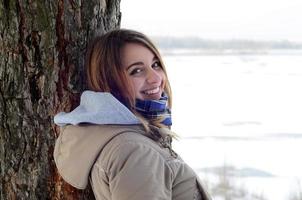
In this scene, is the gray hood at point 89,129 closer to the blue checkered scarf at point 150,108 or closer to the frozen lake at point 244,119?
the blue checkered scarf at point 150,108

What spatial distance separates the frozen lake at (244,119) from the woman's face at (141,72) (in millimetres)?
2985

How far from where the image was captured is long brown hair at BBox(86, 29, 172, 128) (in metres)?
1.73

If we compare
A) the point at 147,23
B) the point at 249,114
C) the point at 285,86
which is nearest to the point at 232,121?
the point at 249,114

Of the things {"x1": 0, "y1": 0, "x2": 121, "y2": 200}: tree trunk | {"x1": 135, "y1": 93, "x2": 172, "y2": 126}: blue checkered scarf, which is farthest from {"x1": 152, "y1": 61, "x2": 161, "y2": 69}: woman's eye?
{"x1": 0, "y1": 0, "x2": 121, "y2": 200}: tree trunk

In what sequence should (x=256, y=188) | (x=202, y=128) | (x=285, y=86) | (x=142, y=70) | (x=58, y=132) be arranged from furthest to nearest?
1. (x=285, y=86)
2. (x=202, y=128)
3. (x=256, y=188)
4. (x=58, y=132)
5. (x=142, y=70)

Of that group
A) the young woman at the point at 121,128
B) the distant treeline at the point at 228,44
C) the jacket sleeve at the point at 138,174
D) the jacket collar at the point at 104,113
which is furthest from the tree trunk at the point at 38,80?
the distant treeline at the point at 228,44

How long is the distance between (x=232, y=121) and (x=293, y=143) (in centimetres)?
95

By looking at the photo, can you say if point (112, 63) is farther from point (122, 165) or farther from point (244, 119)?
point (244, 119)

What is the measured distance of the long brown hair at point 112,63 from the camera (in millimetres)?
1732

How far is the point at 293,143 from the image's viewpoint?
230 inches

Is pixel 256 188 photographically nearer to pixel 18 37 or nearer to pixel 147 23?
pixel 18 37

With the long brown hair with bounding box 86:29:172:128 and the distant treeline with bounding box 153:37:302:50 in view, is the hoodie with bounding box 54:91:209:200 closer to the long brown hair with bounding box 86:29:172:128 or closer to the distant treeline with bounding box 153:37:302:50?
the long brown hair with bounding box 86:29:172:128

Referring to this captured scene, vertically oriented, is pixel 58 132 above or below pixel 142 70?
below

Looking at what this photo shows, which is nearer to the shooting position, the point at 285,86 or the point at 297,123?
the point at 297,123
